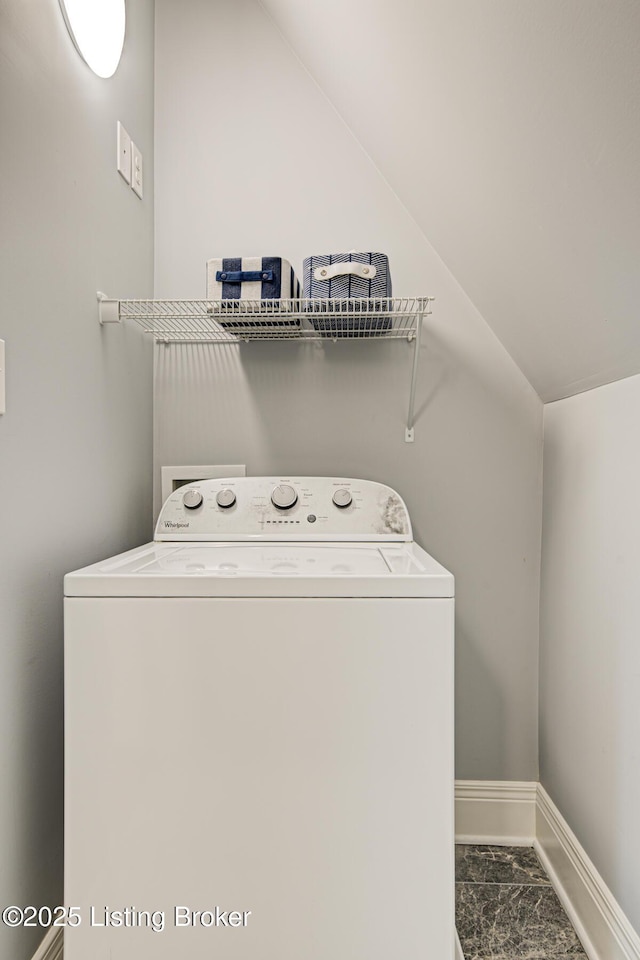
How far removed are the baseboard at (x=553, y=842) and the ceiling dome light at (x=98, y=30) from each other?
2078 mm

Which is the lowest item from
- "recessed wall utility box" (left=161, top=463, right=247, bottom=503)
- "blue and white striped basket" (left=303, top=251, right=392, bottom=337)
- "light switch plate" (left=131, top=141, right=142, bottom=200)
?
"recessed wall utility box" (left=161, top=463, right=247, bottom=503)

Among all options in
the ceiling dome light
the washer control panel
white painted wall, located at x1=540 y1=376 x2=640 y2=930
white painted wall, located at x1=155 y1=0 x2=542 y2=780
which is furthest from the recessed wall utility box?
the ceiling dome light

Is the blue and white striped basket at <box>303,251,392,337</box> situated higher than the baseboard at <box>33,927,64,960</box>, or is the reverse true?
the blue and white striped basket at <box>303,251,392,337</box>

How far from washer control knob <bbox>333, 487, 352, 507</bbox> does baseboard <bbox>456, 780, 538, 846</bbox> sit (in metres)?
0.90

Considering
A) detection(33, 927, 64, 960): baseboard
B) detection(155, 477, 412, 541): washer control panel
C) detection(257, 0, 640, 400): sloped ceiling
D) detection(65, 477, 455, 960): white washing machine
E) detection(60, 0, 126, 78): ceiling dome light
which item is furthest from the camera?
detection(155, 477, 412, 541): washer control panel

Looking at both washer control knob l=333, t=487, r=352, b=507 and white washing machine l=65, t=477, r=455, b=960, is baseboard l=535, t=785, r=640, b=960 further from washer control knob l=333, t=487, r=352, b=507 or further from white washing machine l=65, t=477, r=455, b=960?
washer control knob l=333, t=487, r=352, b=507

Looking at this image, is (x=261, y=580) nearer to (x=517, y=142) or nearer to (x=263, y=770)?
(x=263, y=770)

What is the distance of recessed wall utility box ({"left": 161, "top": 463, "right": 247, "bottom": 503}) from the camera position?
6.05 ft

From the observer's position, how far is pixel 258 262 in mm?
1535

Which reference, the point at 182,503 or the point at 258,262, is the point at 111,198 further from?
the point at 182,503

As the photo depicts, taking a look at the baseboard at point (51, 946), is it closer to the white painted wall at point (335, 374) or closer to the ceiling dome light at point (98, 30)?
the white painted wall at point (335, 374)

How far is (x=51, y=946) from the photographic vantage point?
1.21 m

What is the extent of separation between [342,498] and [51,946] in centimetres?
113

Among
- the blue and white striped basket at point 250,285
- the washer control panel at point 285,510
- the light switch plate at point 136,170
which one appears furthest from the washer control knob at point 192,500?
the light switch plate at point 136,170
